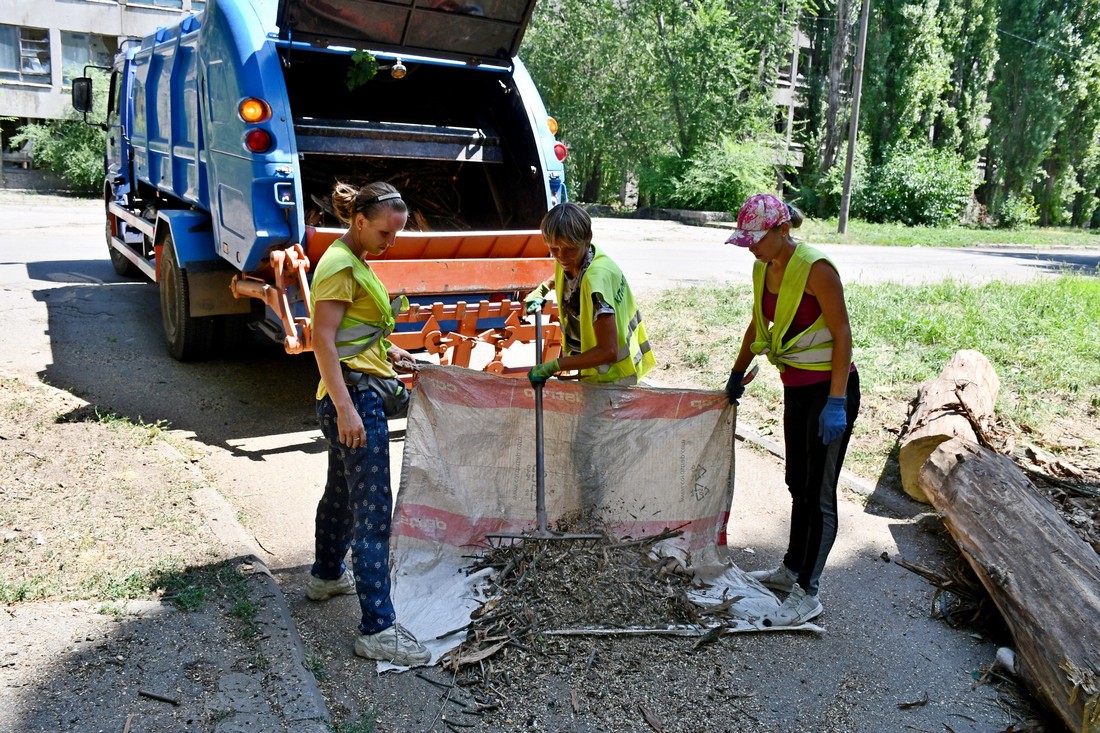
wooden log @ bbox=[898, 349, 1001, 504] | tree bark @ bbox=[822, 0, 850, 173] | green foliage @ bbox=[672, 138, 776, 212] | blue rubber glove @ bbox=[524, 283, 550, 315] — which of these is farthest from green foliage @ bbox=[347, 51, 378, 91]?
tree bark @ bbox=[822, 0, 850, 173]

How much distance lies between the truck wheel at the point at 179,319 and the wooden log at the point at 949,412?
16.0 feet

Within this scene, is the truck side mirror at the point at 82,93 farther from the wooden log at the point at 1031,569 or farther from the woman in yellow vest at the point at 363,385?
the wooden log at the point at 1031,569

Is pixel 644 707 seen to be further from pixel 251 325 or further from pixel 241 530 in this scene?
pixel 251 325

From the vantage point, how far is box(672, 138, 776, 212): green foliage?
24.2m

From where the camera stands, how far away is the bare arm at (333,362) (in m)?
2.96

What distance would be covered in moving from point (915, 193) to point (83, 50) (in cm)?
2638

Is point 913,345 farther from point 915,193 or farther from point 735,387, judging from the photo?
point 915,193

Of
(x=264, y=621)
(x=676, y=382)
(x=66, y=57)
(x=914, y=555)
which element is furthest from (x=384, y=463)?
(x=66, y=57)

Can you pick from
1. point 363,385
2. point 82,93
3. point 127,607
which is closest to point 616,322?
point 363,385

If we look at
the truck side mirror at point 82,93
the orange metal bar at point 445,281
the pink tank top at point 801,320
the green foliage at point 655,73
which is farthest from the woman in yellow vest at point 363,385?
the green foliage at point 655,73

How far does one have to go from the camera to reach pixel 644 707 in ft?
10.0

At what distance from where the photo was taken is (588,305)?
348cm

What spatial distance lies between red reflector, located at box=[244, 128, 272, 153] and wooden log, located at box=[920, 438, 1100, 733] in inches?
159

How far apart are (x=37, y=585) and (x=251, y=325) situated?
119 inches
